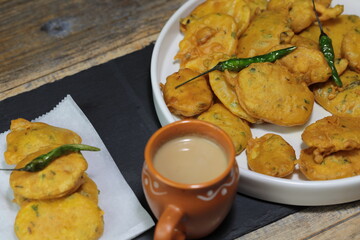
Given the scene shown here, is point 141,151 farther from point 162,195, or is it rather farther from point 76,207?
point 162,195

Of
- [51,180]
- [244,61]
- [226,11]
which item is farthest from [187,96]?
[51,180]

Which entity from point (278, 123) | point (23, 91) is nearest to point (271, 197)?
point (278, 123)

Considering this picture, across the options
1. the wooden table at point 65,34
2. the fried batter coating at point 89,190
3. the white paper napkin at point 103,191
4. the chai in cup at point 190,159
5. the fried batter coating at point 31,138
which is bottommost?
the wooden table at point 65,34

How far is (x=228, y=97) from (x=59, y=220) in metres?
0.97

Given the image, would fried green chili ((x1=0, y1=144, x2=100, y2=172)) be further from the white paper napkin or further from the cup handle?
the cup handle

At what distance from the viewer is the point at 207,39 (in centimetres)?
269

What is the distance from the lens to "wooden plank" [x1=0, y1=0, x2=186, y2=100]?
9.81ft

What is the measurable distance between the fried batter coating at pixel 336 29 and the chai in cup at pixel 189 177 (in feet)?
3.73

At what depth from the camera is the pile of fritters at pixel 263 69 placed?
233 cm

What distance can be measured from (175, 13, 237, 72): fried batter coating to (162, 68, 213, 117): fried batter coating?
14 cm

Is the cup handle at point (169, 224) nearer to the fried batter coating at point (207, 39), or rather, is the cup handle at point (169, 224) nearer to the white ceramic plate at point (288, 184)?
the white ceramic plate at point (288, 184)

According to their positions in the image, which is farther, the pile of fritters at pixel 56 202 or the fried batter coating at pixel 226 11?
the fried batter coating at pixel 226 11

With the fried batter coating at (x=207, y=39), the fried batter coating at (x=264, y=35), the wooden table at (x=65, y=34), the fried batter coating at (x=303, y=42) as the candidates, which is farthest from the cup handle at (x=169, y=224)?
the wooden table at (x=65, y=34)

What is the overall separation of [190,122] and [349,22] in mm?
1366
